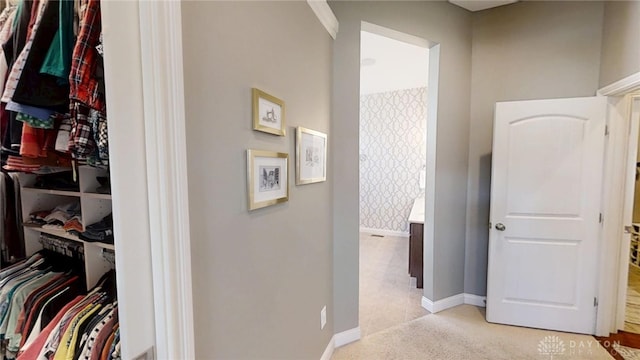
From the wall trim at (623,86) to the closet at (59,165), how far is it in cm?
294

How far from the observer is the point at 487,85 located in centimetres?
270

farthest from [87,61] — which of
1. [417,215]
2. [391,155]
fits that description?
[391,155]

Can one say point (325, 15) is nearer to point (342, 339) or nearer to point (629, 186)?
point (342, 339)

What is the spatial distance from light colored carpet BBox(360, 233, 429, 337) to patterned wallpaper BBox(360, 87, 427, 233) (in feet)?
2.95

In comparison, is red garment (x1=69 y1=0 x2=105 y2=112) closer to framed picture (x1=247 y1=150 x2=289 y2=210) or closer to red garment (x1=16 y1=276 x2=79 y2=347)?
framed picture (x1=247 y1=150 x2=289 y2=210)

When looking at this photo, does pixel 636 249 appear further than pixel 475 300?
Yes

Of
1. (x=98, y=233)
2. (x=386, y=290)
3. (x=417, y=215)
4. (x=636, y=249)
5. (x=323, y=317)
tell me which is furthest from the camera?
(x=636, y=249)

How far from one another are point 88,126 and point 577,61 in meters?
3.34

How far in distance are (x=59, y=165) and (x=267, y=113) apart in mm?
881

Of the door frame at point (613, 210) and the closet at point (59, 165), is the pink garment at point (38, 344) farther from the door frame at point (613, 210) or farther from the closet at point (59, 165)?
the door frame at point (613, 210)

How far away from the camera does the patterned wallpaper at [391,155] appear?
516 cm

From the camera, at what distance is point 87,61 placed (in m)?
0.81

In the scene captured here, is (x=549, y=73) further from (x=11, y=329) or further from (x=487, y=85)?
(x=11, y=329)

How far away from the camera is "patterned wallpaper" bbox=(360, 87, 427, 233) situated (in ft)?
16.9
